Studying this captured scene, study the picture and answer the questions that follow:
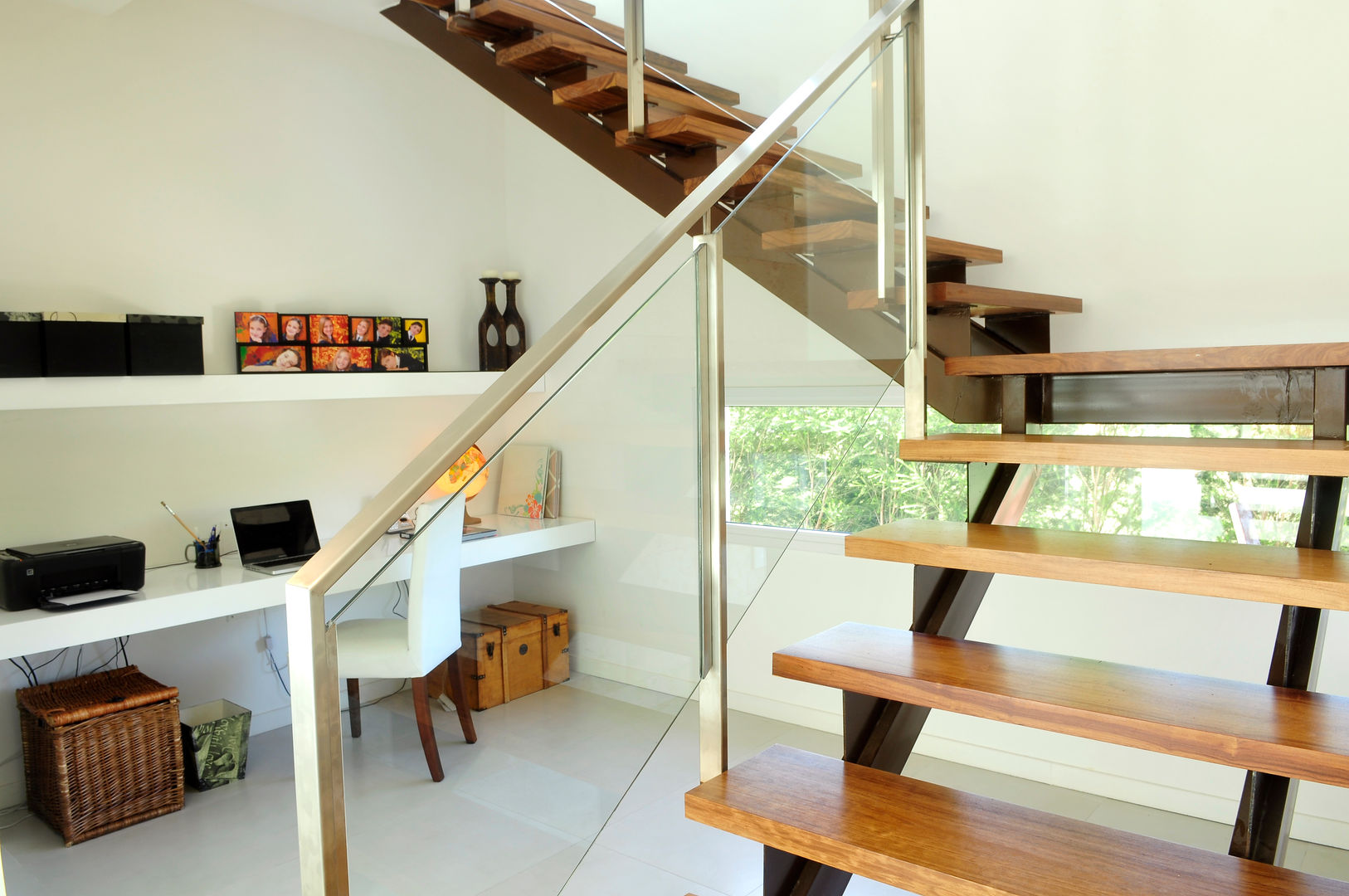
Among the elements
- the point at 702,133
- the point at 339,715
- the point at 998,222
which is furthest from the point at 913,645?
the point at 998,222

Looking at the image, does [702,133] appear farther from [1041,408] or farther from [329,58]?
[329,58]

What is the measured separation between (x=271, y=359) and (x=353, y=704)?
2935 millimetres

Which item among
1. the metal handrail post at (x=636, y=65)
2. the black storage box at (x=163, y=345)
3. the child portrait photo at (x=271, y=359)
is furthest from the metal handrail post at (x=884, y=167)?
the child portrait photo at (x=271, y=359)

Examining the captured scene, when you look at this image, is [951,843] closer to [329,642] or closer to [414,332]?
[329,642]

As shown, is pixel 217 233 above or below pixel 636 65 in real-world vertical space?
below

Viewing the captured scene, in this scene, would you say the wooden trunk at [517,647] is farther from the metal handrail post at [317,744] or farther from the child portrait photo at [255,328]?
the child portrait photo at [255,328]

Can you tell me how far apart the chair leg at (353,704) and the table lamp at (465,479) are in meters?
0.22

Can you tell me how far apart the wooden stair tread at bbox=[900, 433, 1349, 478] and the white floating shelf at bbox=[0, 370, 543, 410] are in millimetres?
1369

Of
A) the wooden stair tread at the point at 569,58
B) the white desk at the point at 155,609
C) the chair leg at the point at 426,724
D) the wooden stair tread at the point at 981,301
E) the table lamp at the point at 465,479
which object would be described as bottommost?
the white desk at the point at 155,609

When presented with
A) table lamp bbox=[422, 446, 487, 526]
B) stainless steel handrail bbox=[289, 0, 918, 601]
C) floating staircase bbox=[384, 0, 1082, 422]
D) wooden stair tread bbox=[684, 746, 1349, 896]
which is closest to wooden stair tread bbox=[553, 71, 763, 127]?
floating staircase bbox=[384, 0, 1082, 422]

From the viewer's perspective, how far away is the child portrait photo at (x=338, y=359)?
3768 mm

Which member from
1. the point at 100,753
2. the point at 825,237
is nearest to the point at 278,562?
the point at 100,753

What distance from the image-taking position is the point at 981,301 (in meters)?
2.34

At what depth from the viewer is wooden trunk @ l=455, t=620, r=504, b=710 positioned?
1.06 meters
